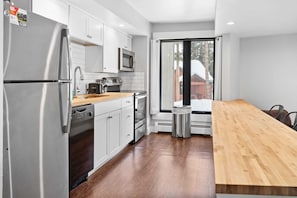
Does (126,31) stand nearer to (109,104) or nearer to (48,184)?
(109,104)

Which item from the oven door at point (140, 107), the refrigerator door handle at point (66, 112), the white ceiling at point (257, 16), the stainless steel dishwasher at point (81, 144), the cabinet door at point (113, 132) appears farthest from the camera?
the oven door at point (140, 107)

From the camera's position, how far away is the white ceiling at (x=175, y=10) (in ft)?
15.1

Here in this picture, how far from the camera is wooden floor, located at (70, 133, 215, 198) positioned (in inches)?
119

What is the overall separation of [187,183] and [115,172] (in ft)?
3.15

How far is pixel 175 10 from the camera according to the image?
5105 millimetres

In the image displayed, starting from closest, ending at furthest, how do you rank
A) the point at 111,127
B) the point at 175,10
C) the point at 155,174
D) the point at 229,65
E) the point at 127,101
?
the point at 155,174 < the point at 111,127 < the point at 127,101 < the point at 175,10 < the point at 229,65

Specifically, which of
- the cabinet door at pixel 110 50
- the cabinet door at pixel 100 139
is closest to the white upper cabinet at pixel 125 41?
the cabinet door at pixel 110 50

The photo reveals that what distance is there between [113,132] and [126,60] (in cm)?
189

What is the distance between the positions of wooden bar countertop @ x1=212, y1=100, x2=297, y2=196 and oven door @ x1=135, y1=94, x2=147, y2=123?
337cm

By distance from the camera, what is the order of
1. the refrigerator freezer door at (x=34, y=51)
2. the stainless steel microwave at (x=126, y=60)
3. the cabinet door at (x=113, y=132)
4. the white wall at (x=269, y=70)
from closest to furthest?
the refrigerator freezer door at (x=34, y=51), the cabinet door at (x=113, y=132), the stainless steel microwave at (x=126, y=60), the white wall at (x=269, y=70)

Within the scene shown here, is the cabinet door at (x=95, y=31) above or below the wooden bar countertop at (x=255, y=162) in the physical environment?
above

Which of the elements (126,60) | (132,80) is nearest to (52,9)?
(126,60)

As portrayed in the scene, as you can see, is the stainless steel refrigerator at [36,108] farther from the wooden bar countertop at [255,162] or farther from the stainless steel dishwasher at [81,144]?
the wooden bar countertop at [255,162]

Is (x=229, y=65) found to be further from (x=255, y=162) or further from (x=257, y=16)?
(x=255, y=162)
